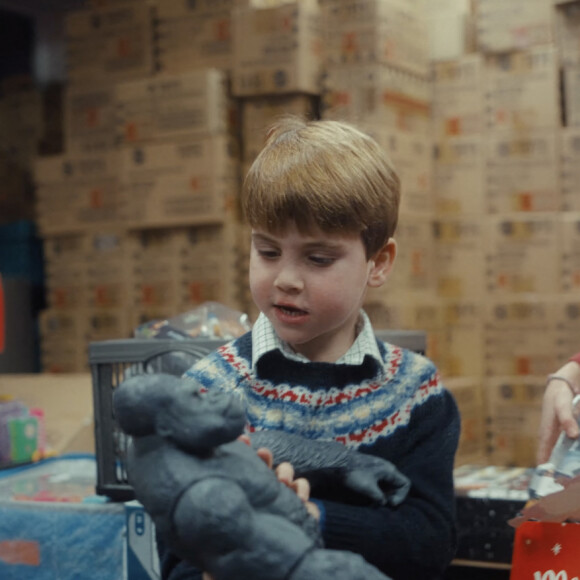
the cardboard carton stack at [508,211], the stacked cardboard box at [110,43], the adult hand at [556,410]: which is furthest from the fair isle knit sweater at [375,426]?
the stacked cardboard box at [110,43]

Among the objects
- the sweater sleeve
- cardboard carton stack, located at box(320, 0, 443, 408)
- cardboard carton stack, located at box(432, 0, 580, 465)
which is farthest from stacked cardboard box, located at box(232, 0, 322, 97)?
the sweater sleeve

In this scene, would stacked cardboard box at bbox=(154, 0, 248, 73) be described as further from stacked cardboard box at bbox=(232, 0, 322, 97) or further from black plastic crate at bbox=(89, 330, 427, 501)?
black plastic crate at bbox=(89, 330, 427, 501)

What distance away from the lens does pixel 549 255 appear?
3.08 m

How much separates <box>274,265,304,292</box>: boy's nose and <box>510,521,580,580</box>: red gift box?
0.46m

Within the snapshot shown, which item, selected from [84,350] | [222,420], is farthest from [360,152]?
[84,350]

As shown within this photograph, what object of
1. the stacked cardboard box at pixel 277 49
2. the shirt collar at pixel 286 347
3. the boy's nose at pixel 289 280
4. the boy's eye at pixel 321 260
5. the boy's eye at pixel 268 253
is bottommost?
the shirt collar at pixel 286 347

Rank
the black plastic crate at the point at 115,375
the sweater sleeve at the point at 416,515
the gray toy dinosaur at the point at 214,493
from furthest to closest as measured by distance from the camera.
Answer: the black plastic crate at the point at 115,375 → the sweater sleeve at the point at 416,515 → the gray toy dinosaur at the point at 214,493

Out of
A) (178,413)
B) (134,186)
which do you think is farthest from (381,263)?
(134,186)

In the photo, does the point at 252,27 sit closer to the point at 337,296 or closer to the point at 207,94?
the point at 207,94

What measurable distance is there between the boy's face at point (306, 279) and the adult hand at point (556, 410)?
0.49m

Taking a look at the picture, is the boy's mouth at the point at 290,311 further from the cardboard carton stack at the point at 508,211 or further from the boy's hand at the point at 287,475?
the cardboard carton stack at the point at 508,211

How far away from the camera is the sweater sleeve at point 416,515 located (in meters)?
1.00

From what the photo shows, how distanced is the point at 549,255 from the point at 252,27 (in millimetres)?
1277

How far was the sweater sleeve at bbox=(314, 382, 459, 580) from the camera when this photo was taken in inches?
39.6
